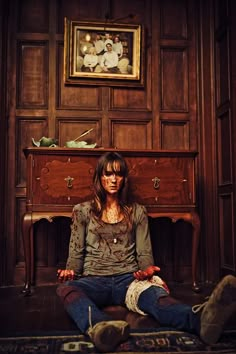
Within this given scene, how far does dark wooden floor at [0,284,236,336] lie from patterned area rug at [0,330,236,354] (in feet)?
0.54

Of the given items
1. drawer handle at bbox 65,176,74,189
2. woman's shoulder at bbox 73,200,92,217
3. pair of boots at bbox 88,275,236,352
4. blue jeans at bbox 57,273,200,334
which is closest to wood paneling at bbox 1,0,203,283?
drawer handle at bbox 65,176,74,189

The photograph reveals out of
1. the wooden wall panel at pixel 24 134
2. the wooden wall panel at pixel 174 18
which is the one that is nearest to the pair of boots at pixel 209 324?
the wooden wall panel at pixel 24 134

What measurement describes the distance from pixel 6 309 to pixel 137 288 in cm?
84

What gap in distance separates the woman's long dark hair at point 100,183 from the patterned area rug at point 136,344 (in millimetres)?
855

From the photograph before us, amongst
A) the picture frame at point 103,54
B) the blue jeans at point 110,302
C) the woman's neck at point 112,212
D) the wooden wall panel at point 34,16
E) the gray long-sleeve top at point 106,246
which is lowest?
the blue jeans at point 110,302

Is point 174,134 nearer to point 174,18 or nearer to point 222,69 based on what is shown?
point 222,69

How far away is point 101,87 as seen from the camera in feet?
11.7

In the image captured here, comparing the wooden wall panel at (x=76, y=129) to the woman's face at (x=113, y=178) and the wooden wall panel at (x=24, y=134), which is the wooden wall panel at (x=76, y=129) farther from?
the woman's face at (x=113, y=178)

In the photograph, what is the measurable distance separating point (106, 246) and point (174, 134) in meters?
1.53

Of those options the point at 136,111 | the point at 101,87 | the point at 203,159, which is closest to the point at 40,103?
the point at 101,87

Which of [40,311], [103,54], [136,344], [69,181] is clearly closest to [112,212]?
[69,181]

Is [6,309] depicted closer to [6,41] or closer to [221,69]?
[6,41]

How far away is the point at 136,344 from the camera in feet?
5.52

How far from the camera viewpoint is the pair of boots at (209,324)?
1.58 meters
